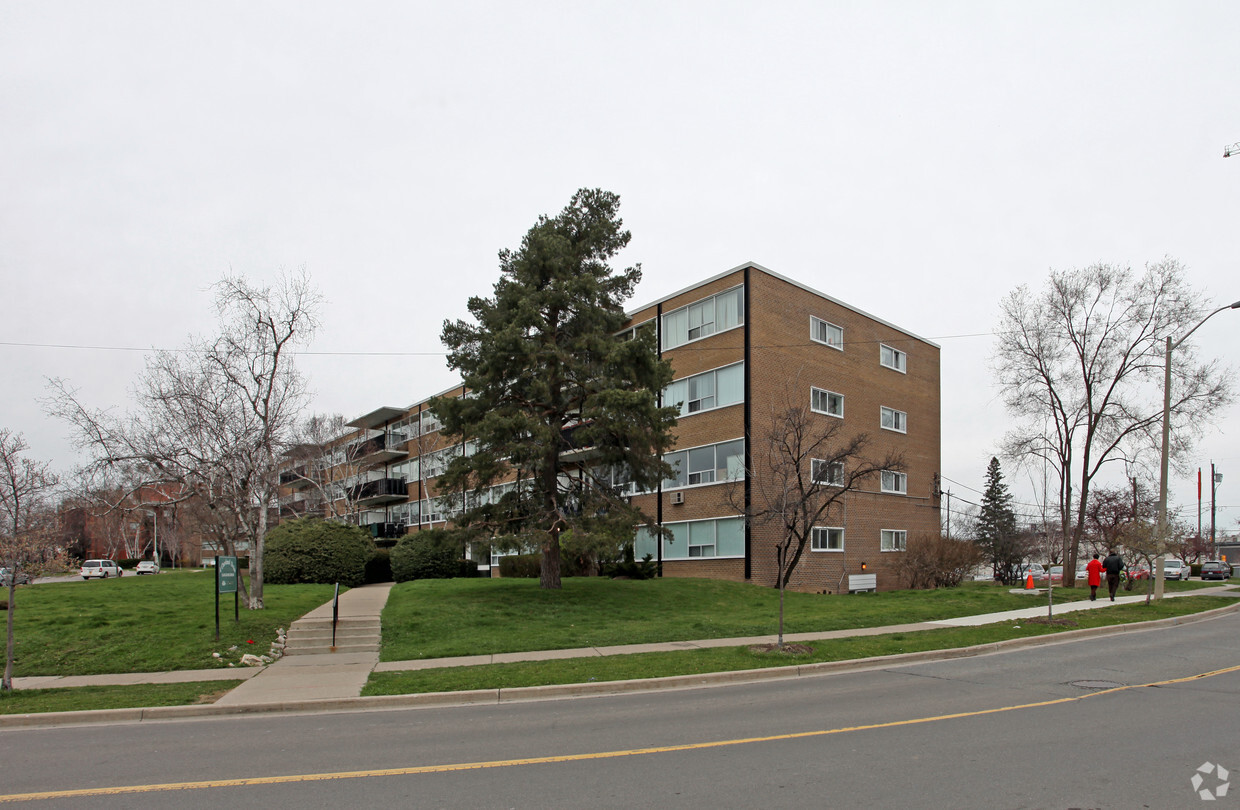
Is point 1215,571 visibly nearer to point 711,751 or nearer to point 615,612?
point 615,612

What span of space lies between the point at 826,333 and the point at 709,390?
18.5ft

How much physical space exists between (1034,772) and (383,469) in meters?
62.7

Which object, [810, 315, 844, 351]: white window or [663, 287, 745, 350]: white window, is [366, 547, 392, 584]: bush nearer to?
[663, 287, 745, 350]: white window

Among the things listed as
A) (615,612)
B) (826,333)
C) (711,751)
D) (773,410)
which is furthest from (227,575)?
(826,333)

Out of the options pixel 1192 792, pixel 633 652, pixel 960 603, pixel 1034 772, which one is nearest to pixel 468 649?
pixel 633 652

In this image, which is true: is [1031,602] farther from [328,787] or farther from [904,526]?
[328,787]

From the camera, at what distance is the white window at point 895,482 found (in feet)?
112

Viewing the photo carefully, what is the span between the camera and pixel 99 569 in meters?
53.2

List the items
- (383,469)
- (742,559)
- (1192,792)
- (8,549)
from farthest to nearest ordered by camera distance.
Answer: (383,469) → (742,559) → (8,549) → (1192,792)

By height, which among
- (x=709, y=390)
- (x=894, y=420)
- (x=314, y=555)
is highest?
(x=709, y=390)

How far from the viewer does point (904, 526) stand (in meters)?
34.8

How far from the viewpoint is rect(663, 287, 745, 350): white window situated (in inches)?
1182

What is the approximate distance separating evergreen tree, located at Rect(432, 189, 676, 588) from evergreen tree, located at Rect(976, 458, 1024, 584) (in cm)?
2556

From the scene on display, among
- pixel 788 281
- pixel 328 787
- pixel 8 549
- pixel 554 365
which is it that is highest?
pixel 788 281
